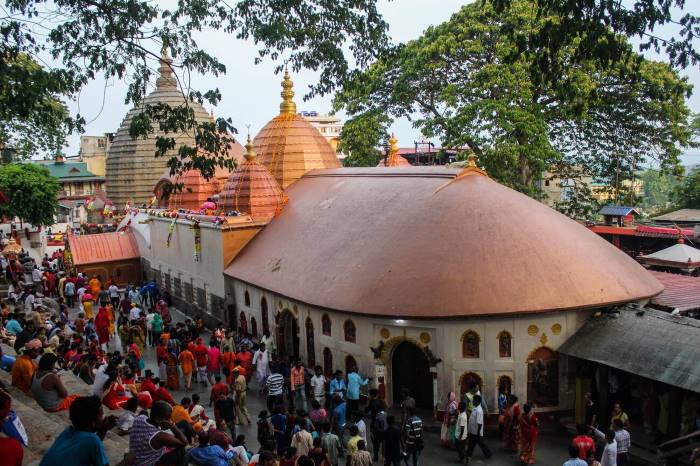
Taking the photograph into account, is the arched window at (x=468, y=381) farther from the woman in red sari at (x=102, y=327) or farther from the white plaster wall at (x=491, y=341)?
the woman in red sari at (x=102, y=327)

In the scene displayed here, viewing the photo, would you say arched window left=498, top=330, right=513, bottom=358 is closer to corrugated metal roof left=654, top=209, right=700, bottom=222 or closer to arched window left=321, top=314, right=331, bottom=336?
arched window left=321, top=314, right=331, bottom=336

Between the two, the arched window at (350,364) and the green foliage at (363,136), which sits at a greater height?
the green foliage at (363,136)

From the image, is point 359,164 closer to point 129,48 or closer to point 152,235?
point 152,235

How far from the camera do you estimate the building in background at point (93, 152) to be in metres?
73.9

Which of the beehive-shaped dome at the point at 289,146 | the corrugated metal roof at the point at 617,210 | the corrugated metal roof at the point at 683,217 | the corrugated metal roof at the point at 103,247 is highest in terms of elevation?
the beehive-shaped dome at the point at 289,146

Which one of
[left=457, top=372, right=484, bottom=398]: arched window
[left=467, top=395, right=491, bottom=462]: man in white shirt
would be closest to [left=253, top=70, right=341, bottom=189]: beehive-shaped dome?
[left=457, top=372, right=484, bottom=398]: arched window

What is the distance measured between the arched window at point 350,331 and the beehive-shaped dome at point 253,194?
9.25 metres

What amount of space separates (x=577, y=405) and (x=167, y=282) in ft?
71.7

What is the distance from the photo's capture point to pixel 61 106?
26203mm

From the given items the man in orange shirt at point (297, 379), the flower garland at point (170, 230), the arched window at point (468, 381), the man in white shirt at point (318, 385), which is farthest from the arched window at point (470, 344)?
the flower garland at point (170, 230)

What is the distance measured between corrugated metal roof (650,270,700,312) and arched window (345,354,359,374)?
8.07m

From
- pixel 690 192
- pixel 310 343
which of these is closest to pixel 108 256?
pixel 310 343

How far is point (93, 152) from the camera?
243 ft

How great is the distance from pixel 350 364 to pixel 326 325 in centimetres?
138
